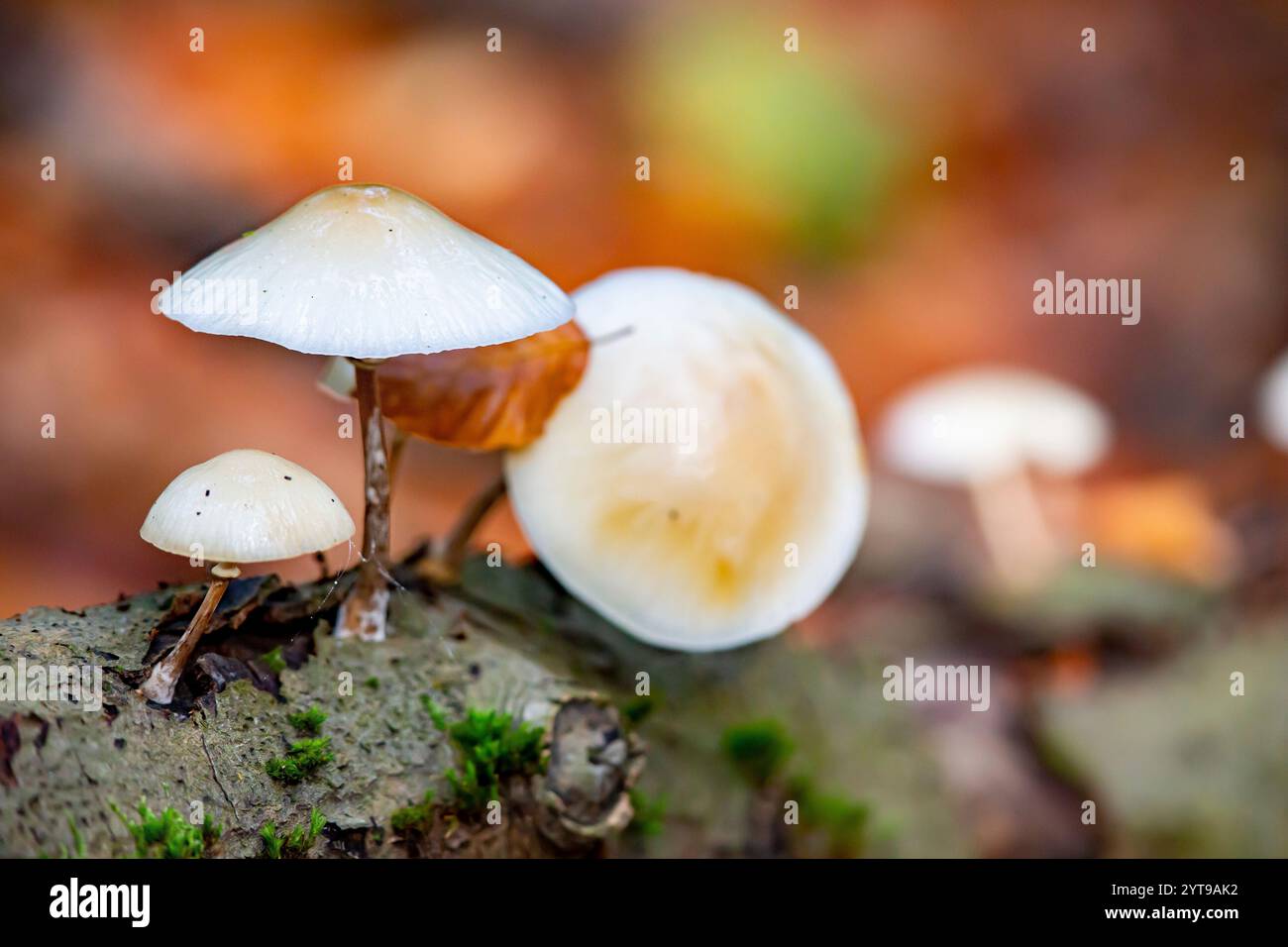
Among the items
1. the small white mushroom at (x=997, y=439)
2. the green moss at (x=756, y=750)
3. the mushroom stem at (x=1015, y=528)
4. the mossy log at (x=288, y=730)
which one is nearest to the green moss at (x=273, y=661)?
the mossy log at (x=288, y=730)

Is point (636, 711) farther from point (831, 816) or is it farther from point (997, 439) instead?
point (997, 439)

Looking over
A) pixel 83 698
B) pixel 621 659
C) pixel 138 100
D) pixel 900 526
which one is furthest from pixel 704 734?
pixel 138 100

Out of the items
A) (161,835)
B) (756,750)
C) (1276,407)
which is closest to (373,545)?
(161,835)

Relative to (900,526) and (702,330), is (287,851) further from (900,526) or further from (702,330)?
(900,526)

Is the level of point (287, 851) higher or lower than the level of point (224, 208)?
lower

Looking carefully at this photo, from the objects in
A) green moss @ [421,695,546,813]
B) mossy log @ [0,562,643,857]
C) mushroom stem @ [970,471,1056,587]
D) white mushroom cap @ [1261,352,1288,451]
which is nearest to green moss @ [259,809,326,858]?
mossy log @ [0,562,643,857]
